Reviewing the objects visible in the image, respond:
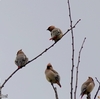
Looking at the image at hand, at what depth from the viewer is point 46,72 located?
8.10 meters

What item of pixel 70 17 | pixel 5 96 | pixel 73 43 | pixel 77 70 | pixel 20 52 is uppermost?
pixel 20 52

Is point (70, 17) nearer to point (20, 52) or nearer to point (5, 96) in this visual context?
point (5, 96)

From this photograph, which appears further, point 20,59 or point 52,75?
point 52,75

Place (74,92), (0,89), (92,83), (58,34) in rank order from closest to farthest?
(0,89)
(74,92)
(92,83)
(58,34)

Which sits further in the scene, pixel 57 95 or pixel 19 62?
pixel 19 62

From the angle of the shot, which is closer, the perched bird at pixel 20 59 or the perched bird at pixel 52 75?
the perched bird at pixel 20 59

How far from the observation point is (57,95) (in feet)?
12.1

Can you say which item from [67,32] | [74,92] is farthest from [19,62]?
[74,92]

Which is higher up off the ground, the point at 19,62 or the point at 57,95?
the point at 19,62

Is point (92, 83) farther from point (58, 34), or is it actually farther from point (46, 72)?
point (46, 72)

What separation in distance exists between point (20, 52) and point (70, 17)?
3828 millimetres

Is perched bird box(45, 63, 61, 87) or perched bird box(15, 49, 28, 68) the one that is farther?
perched bird box(45, 63, 61, 87)

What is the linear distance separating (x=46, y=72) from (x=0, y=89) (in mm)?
5078

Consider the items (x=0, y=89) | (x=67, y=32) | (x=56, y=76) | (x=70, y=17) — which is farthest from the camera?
(x=56, y=76)
